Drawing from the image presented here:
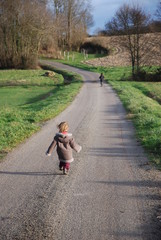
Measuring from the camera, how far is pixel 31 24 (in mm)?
56531

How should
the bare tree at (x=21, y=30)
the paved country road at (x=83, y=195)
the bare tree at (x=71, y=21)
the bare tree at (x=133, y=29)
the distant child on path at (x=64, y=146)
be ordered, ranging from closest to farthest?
the paved country road at (x=83, y=195)
the distant child on path at (x=64, y=146)
the bare tree at (x=133, y=29)
the bare tree at (x=21, y=30)
the bare tree at (x=71, y=21)

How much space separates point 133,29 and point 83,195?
4227cm

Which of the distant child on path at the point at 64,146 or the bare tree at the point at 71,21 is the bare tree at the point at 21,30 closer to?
the bare tree at the point at 71,21

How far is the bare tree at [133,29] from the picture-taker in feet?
146

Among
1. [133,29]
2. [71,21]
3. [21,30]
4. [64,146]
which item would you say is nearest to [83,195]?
[64,146]

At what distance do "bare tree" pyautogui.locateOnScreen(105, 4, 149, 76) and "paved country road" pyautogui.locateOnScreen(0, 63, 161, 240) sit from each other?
3648 cm

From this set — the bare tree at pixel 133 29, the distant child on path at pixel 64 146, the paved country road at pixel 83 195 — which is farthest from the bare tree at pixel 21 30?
the distant child on path at pixel 64 146

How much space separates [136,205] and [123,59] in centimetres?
6690

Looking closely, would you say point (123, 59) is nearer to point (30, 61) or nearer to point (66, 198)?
point (30, 61)

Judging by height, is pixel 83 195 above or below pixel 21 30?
below

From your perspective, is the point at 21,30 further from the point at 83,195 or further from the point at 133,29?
the point at 83,195

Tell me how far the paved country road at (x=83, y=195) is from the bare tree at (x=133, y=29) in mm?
36484

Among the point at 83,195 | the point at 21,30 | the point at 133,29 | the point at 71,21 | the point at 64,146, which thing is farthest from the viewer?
the point at 71,21

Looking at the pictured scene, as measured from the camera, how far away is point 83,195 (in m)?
6.09
